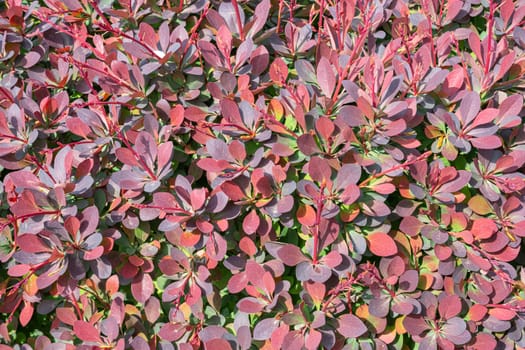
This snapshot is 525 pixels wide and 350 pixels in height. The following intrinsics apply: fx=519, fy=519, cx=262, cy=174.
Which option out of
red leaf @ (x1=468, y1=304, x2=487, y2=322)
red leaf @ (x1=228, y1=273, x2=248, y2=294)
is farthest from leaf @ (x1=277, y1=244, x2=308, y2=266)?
red leaf @ (x1=468, y1=304, x2=487, y2=322)

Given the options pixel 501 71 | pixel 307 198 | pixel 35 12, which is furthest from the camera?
pixel 35 12

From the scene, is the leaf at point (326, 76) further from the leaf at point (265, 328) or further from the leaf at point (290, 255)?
the leaf at point (265, 328)

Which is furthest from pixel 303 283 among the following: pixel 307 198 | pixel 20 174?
pixel 20 174

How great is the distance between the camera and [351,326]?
4.61 feet

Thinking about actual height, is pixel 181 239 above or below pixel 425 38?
below

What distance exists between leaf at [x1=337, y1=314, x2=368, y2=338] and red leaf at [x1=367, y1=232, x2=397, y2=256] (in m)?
0.19

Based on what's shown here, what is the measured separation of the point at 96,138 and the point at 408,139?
0.93 metres

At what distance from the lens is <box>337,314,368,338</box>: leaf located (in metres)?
1.39

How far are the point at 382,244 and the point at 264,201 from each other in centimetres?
35

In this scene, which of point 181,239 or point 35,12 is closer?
point 181,239

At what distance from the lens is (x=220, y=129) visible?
1530 mm

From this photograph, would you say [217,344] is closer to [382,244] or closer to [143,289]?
[143,289]

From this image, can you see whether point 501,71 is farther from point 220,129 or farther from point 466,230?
point 220,129

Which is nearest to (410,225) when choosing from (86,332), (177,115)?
(177,115)
